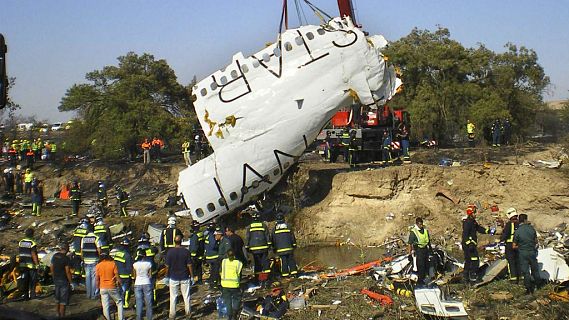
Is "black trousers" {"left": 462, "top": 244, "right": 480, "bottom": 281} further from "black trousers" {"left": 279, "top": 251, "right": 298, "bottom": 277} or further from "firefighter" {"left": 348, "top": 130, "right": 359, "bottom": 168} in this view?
"firefighter" {"left": 348, "top": 130, "right": 359, "bottom": 168}

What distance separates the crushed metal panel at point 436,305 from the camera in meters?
10.0

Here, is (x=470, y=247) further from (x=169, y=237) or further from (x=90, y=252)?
(x=90, y=252)

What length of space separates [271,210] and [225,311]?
29.1ft

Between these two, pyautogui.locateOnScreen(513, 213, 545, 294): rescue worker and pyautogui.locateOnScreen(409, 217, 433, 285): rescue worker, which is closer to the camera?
pyautogui.locateOnScreen(513, 213, 545, 294): rescue worker

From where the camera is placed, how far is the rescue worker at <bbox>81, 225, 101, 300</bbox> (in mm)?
13742

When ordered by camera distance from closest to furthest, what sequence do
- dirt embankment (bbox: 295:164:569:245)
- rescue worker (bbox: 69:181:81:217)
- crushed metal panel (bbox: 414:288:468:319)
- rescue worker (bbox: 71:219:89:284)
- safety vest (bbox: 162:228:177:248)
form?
crushed metal panel (bbox: 414:288:468:319) → safety vest (bbox: 162:228:177:248) → rescue worker (bbox: 71:219:89:284) → dirt embankment (bbox: 295:164:569:245) → rescue worker (bbox: 69:181:81:217)

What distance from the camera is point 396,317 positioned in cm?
1085

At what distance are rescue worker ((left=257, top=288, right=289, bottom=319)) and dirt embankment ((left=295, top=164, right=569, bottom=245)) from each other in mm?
7918

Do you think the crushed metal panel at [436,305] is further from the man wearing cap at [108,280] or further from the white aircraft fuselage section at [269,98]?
the white aircraft fuselage section at [269,98]

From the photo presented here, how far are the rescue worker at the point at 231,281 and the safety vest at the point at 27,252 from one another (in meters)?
5.70

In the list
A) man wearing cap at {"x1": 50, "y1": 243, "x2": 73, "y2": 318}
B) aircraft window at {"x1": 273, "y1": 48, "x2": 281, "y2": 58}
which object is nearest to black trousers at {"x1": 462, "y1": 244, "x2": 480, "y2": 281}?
aircraft window at {"x1": 273, "y1": 48, "x2": 281, "y2": 58}

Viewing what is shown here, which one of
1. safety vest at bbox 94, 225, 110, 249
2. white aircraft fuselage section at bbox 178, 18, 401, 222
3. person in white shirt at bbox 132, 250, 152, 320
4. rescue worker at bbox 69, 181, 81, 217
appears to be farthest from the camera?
rescue worker at bbox 69, 181, 81, 217

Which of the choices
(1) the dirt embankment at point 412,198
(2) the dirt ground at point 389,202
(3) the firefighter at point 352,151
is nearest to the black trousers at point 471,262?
(2) the dirt ground at point 389,202

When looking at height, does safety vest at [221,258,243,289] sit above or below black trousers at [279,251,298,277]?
above
